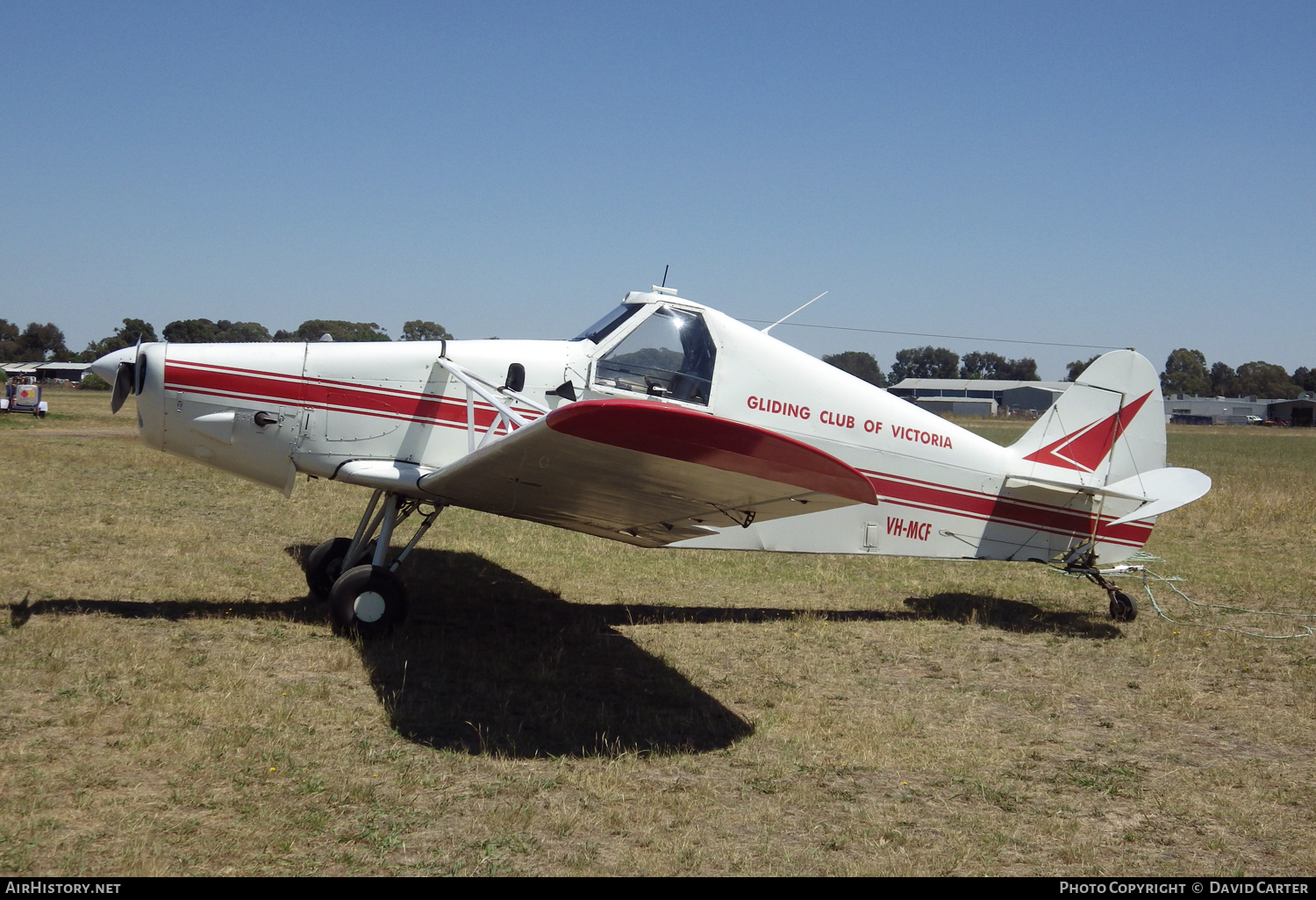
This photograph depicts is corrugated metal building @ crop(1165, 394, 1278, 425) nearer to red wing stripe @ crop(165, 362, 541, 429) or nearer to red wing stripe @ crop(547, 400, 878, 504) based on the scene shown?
red wing stripe @ crop(165, 362, 541, 429)

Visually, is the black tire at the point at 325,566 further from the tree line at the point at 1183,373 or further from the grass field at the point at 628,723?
the tree line at the point at 1183,373

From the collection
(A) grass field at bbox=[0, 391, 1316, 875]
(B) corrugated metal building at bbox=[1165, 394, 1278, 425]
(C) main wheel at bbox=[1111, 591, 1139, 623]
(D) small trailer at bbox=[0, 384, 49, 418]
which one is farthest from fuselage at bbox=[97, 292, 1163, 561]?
(B) corrugated metal building at bbox=[1165, 394, 1278, 425]

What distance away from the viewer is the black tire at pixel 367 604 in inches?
266

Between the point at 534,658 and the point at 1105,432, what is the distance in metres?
5.86

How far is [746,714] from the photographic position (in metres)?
5.75

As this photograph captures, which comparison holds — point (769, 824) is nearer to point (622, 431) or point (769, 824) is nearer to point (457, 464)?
point (622, 431)

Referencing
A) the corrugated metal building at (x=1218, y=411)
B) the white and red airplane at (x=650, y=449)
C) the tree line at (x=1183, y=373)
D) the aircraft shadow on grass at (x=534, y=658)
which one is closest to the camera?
the aircraft shadow on grass at (x=534, y=658)

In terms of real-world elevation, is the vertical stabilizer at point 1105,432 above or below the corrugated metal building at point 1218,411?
below

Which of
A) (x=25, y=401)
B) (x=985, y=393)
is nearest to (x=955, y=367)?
(x=985, y=393)

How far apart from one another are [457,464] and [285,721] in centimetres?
181

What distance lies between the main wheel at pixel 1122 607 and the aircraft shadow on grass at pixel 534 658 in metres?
0.20

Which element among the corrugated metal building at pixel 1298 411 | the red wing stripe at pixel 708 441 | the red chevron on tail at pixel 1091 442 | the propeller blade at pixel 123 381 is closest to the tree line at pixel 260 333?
the propeller blade at pixel 123 381

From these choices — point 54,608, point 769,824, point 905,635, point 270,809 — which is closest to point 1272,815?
point 769,824

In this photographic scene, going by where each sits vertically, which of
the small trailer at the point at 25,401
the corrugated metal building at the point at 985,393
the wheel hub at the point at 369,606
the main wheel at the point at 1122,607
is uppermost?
the corrugated metal building at the point at 985,393
